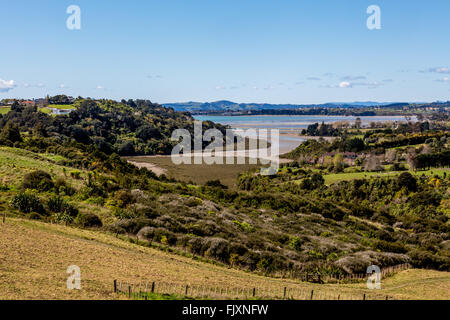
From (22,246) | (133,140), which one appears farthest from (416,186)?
(133,140)

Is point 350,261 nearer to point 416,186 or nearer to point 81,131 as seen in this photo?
point 416,186

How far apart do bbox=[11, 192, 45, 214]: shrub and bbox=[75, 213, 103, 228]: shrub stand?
2.97 metres

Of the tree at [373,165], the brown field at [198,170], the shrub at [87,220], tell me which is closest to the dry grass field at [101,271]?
the shrub at [87,220]

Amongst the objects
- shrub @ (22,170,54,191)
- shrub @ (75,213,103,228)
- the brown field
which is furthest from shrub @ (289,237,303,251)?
the brown field

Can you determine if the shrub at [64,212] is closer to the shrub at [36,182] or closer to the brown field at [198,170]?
the shrub at [36,182]

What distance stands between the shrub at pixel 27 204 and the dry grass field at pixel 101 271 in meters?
2.48

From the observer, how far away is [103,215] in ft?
92.0

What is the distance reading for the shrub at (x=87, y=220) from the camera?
26011 millimetres

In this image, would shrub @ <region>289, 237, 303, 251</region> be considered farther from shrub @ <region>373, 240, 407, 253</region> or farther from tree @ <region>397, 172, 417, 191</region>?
tree @ <region>397, 172, 417, 191</region>

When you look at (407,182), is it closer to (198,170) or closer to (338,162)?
(338,162)

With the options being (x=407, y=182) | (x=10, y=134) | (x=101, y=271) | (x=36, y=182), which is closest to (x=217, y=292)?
(x=101, y=271)

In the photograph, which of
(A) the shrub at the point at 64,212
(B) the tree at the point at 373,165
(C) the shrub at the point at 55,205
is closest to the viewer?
(A) the shrub at the point at 64,212

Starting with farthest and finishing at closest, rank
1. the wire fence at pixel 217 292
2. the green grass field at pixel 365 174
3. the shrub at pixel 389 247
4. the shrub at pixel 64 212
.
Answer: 1. the green grass field at pixel 365 174
2. the shrub at pixel 389 247
3. the shrub at pixel 64 212
4. the wire fence at pixel 217 292
